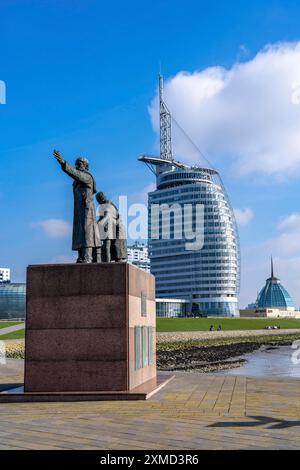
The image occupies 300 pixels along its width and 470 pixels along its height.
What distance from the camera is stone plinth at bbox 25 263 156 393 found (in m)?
13.8

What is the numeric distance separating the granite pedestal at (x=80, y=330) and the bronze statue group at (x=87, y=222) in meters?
0.96

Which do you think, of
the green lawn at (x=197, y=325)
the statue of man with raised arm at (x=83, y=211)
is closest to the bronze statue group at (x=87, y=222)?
the statue of man with raised arm at (x=83, y=211)

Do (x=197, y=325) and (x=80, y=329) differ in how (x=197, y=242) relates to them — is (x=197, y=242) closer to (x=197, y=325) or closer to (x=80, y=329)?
(x=197, y=325)

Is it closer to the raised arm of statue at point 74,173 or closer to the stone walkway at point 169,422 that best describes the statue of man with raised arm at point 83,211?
the raised arm of statue at point 74,173

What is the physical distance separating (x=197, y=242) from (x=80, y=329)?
169 m

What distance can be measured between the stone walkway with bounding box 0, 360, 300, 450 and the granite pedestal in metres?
1.27

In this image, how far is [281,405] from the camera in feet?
38.3

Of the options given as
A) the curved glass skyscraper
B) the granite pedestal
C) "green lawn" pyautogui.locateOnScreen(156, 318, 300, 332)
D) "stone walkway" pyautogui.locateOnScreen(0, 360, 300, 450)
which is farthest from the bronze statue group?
the curved glass skyscraper

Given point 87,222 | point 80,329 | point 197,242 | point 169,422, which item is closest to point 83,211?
point 87,222

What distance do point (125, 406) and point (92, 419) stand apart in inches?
71.4

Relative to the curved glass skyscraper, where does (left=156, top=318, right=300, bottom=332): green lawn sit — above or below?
below

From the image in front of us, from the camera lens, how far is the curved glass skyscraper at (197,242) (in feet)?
589

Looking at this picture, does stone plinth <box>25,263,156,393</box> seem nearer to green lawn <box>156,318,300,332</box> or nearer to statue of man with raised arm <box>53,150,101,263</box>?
statue of man with raised arm <box>53,150,101,263</box>

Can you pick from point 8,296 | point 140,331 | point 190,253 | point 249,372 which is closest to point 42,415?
point 140,331
